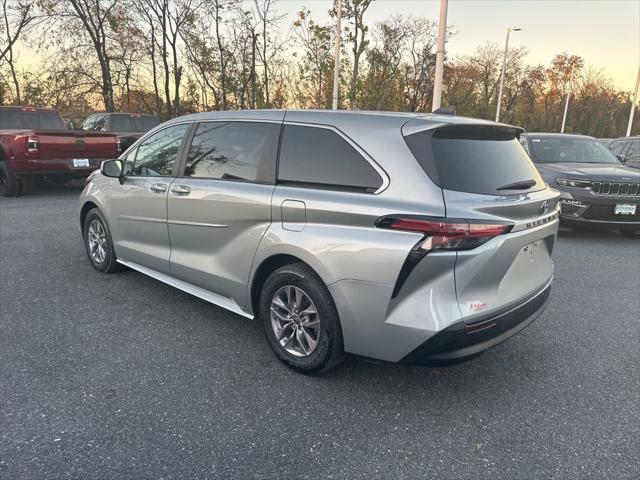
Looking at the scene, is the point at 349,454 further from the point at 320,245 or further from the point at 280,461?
the point at 320,245

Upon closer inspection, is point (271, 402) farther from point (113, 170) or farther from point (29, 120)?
point (29, 120)

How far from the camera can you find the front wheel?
2.77m

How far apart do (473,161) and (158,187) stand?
8.64 ft

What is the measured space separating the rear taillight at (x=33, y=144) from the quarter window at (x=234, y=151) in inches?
280

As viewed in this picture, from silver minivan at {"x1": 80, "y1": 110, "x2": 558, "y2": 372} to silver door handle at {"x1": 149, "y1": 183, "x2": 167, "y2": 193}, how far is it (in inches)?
10.7

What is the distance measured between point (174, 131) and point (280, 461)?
2.93 metres

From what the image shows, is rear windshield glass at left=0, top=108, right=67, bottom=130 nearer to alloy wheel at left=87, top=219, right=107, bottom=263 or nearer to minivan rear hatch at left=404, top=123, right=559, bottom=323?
alloy wheel at left=87, top=219, right=107, bottom=263

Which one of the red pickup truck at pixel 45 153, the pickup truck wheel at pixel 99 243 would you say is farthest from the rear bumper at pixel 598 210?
the red pickup truck at pixel 45 153

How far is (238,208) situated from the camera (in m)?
3.23

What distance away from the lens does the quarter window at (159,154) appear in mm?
3959

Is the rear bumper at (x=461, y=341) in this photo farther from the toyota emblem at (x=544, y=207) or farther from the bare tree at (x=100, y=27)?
the bare tree at (x=100, y=27)

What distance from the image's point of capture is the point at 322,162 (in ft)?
9.48

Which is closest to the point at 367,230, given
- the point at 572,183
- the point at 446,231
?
the point at 446,231

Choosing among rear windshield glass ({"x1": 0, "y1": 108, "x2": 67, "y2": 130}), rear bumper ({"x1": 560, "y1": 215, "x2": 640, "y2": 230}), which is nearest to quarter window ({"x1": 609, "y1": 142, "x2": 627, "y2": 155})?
rear bumper ({"x1": 560, "y1": 215, "x2": 640, "y2": 230})
